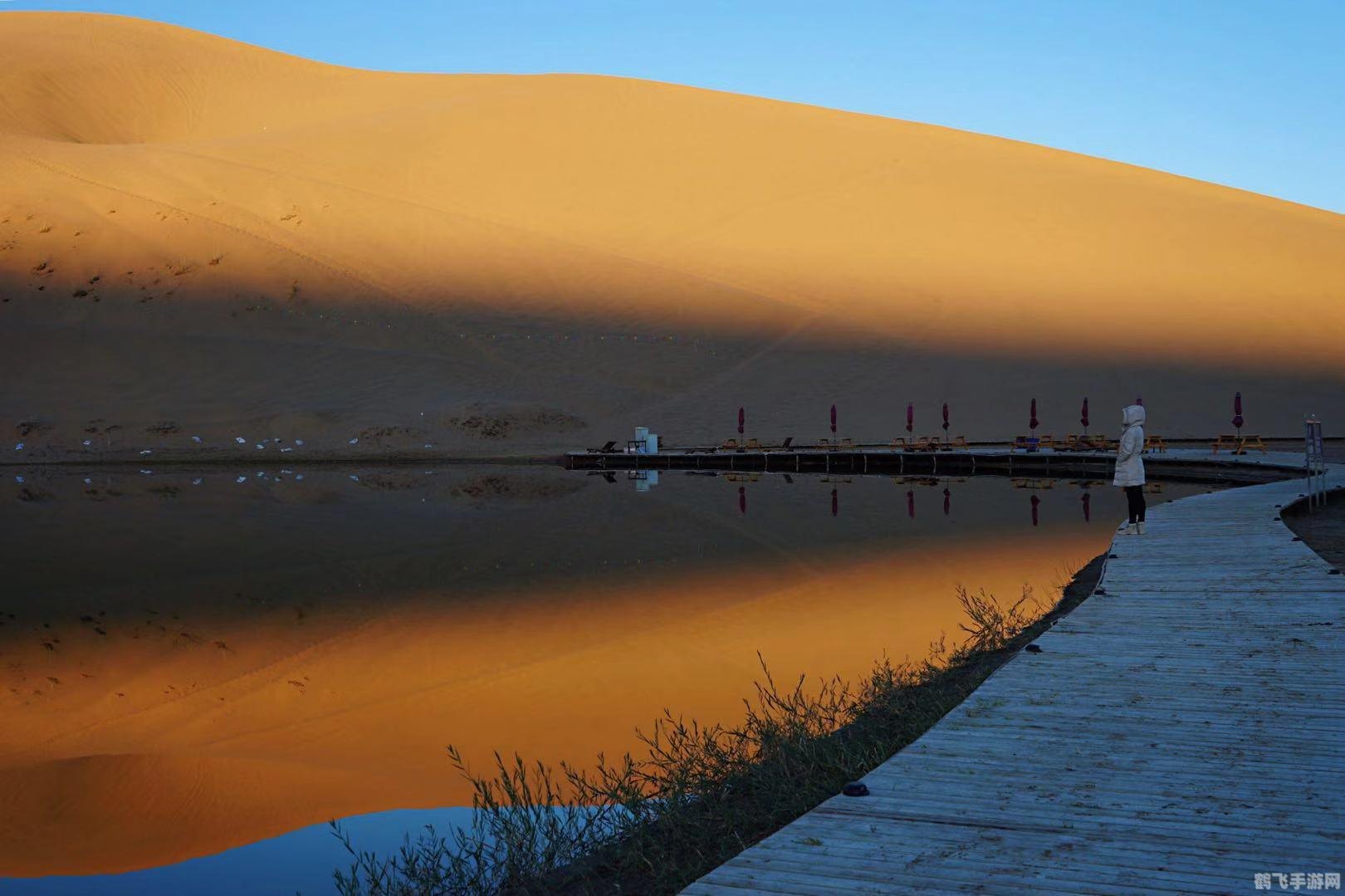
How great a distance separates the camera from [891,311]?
172ft

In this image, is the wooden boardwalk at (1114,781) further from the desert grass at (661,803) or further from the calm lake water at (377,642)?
the calm lake water at (377,642)

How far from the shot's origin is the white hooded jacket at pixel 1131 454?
1341 cm

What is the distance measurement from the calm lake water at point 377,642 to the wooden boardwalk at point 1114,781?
7.64 ft

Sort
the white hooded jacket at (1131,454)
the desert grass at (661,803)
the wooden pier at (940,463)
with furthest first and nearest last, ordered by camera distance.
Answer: the wooden pier at (940,463)
the white hooded jacket at (1131,454)
the desert grass at (661,803)

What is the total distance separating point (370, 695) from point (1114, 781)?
5735 mm

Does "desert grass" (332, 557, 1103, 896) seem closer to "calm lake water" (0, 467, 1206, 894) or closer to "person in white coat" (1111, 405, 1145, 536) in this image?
"calm lake water" (0, 467, 1206, 894)

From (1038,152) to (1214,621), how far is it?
68.2 meters

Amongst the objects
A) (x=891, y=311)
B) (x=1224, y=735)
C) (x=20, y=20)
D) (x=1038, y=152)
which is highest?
(x=20, y=20)

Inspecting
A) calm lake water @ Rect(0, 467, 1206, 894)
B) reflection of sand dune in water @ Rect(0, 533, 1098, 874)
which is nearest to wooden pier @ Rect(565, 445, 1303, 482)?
calm lake water @ Rect(0, 467, 1206, 894)

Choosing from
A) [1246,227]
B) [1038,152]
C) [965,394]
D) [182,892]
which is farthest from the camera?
[1038,152]

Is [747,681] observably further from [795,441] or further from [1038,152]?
[1038,152]

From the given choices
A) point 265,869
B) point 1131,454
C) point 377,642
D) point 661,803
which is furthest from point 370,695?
point 1131,454

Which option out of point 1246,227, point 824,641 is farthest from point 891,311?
point 824,641

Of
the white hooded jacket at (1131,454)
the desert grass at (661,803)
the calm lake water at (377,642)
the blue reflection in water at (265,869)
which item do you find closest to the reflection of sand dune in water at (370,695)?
the calm lake water at (377,642)
